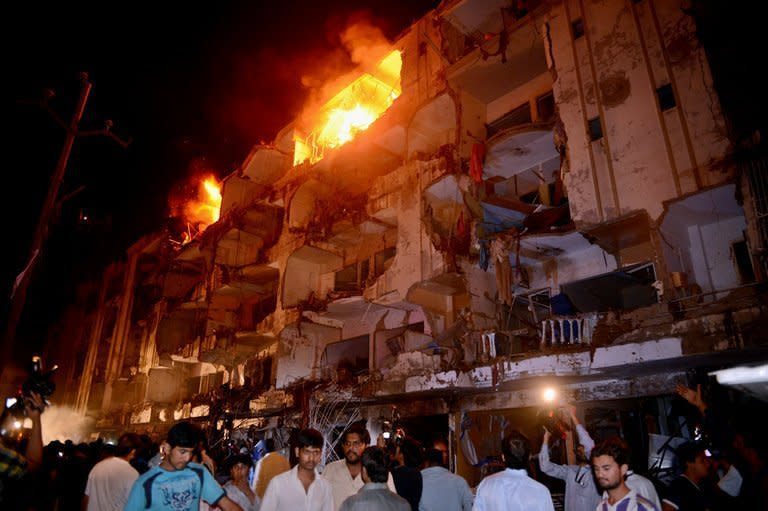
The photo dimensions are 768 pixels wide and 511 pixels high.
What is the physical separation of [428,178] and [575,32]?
641 centimetres

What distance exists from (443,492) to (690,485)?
2.53 m

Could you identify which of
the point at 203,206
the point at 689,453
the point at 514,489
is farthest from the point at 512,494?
the point at 203,206

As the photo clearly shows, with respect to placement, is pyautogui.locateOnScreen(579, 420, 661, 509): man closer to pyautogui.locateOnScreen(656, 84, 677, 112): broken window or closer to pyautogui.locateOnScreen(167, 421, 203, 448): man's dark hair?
pyautogui.locateOnScreen(167, 421, 203, 448): man's dark hair

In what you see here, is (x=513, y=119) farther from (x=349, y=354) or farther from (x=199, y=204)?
(x=199, y=204)

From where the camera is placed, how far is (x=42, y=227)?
10430mm

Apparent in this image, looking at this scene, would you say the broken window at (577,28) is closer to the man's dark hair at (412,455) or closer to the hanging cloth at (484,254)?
the hanging cloth at (484,254)

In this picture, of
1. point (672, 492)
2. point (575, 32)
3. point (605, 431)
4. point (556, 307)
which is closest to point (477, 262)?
point (556, 307)

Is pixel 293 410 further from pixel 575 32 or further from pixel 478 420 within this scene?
pixel 575 32

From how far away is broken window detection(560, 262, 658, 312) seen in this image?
13490mm

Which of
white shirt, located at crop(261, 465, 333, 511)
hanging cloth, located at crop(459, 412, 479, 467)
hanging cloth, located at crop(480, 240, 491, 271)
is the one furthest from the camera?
hanging cloth, located at crop(480, 240, 491, 271)

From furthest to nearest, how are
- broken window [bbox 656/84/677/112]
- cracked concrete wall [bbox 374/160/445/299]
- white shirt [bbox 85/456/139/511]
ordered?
cracked concrete wall [bbox 374/160/445/299] → broken window [bbox 656/84/677/112] → white shirt [bbox 85/456/139/511]

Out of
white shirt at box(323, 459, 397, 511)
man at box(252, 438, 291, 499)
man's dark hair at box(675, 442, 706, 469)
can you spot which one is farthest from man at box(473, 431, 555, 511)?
man at box(252, 438, 291, 499)

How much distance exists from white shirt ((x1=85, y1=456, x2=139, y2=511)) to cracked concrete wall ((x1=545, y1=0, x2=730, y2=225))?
443 inches

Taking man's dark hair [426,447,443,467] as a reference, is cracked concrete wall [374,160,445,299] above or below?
above
